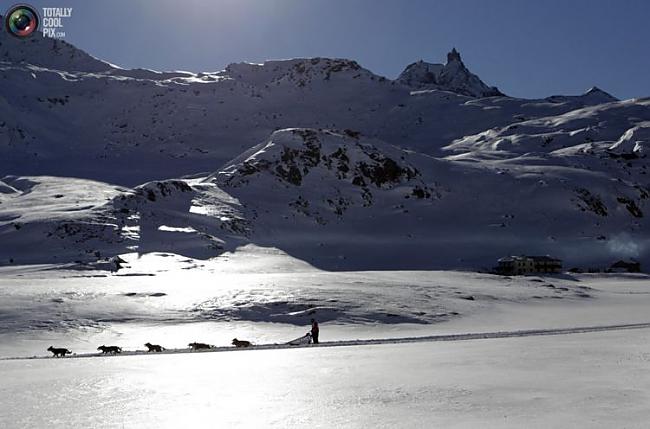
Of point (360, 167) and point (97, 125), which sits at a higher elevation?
point (97, 125)

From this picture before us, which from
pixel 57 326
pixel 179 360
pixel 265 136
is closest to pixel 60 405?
pixel 179 360

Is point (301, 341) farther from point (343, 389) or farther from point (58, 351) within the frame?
point (343, 389)

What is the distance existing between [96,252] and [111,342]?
4667cm

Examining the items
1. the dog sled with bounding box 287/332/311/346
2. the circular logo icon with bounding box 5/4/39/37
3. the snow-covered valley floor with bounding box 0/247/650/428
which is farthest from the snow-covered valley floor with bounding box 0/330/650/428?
the circular logo icon with bounding box 5/4/39/37

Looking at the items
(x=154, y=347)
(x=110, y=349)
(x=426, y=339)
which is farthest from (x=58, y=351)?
(x=426, y=339)

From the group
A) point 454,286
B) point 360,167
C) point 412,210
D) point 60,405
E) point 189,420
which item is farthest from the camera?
point 360,167

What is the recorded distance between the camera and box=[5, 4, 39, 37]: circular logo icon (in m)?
83.9

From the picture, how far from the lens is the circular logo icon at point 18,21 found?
83938 millimetres

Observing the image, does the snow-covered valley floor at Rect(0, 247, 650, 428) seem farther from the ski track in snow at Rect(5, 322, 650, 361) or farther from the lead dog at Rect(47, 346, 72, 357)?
the lead dog at Rect(47, 346, 72, 357)

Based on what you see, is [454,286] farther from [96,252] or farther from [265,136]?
[265,136]

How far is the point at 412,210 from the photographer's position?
11012cm

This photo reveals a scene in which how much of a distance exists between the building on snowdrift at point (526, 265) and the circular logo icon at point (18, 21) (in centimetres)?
6635

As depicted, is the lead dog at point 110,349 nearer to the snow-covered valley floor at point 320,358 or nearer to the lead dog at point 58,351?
the lead dog at point 58,351

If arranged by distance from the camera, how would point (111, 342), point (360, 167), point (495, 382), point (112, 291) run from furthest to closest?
point (360, 167)
point (112, 291)
point (111, 342)
point (495, 382)
